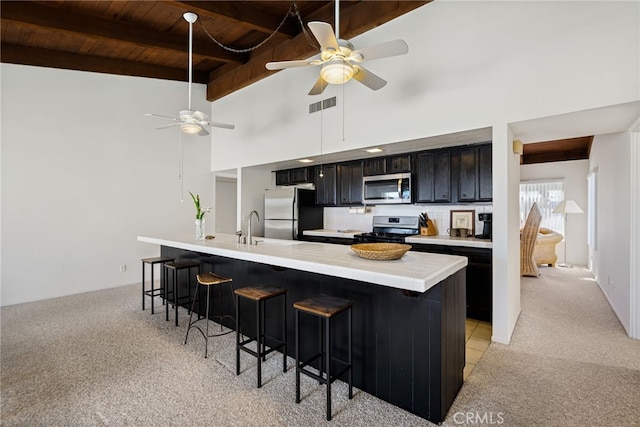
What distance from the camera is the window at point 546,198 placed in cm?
766

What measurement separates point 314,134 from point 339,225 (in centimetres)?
180

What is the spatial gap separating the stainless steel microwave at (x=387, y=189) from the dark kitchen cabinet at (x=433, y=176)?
0.16 metres

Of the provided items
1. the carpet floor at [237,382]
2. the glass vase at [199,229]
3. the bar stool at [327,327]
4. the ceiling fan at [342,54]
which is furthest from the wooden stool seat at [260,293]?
the ceiling fan at [342,54]

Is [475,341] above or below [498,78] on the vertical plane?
below

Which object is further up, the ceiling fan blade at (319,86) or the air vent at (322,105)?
the air vent at (322,105)

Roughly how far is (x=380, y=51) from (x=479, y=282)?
2.73m

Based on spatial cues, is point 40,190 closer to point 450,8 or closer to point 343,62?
point 343,62

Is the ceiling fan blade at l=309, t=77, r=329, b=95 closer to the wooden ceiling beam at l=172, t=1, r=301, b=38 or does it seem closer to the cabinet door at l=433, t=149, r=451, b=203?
the wooden ceiling beam at l=172, t=1, r=301, b=38

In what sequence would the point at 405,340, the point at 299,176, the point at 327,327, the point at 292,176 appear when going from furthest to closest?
1. the point at 292,176
2. the point at 299,176
3. the point at 405,340
4. the point at 327,327

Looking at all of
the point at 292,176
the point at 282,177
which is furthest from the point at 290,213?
the point at 282,177

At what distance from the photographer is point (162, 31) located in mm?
4555

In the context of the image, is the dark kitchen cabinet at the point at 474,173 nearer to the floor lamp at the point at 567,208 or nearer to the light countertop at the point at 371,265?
the light countertop at the point at 371,265

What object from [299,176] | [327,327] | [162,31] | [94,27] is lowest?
[327,327]

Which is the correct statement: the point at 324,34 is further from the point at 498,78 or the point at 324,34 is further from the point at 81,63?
the point at 81,63
